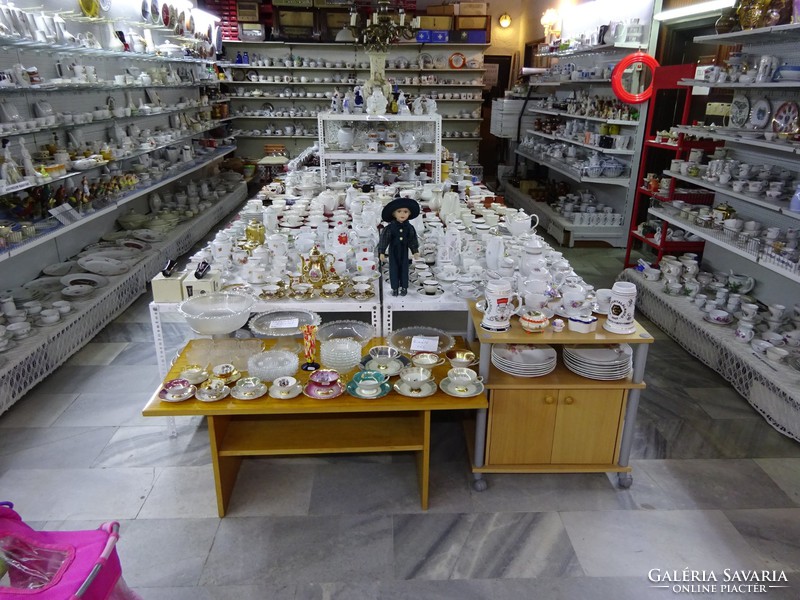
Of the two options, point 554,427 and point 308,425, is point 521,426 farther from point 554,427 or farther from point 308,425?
point 308,425

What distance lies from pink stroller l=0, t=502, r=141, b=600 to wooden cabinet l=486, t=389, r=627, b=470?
1663mm

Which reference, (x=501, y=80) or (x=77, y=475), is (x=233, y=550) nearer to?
(x=77, y=475)

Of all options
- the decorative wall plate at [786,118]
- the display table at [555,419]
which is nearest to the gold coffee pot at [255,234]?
the display table at [555,419]

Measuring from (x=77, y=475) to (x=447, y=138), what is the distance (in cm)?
960

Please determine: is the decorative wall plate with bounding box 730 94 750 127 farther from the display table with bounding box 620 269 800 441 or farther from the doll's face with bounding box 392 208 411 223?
the doll's face with bounding box 392 208 411 223

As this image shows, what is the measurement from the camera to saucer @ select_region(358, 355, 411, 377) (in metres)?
2.72

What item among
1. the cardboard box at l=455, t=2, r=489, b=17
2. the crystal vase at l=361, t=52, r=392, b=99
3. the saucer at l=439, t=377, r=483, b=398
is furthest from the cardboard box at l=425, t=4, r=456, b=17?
the saucer at l=439, t=377, r=483, b=398

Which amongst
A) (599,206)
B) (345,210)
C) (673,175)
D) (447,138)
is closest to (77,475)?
(345,210)

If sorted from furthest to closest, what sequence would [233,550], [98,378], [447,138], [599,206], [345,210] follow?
[447,138]
[599,206]
[345,210]
[98,378]
[233,550]

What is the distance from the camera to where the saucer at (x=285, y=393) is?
2.53 m

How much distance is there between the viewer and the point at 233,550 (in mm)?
2480

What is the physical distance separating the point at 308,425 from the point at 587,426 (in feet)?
4.42

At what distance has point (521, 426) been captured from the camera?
109 inches

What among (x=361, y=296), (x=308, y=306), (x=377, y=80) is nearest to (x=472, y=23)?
(x=377, y=80)
